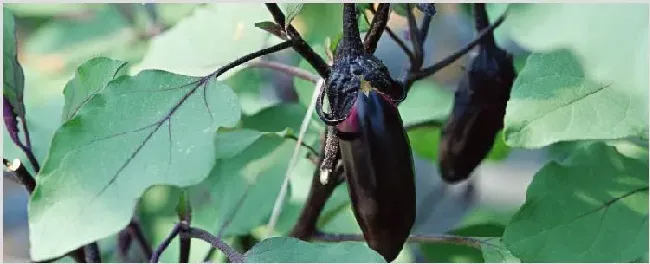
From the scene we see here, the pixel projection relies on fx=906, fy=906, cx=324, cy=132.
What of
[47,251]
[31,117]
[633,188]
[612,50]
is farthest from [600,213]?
[31,117]

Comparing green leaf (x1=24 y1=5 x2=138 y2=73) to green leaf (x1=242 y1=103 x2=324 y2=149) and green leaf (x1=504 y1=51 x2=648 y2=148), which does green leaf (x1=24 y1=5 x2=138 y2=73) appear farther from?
green leaf (x1=504 y1=51 x2=648 y2=148)

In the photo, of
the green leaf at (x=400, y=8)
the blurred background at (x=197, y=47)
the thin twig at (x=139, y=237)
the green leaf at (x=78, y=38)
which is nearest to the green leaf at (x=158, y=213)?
the blurred background at (x=197, y=47)

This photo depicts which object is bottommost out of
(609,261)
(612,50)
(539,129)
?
(609,261)

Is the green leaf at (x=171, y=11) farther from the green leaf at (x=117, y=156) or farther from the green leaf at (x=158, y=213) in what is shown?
the green leaf at (x=117, y=156)

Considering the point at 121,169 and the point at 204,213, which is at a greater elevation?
the point at 121,169

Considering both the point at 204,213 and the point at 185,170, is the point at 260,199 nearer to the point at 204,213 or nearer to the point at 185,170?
the point at 204,213

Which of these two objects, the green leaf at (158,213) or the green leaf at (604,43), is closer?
the green leaf at (604,43)

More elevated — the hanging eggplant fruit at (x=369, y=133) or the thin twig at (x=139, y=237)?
the hanging eggplant fruit at (x=369, y=133)
